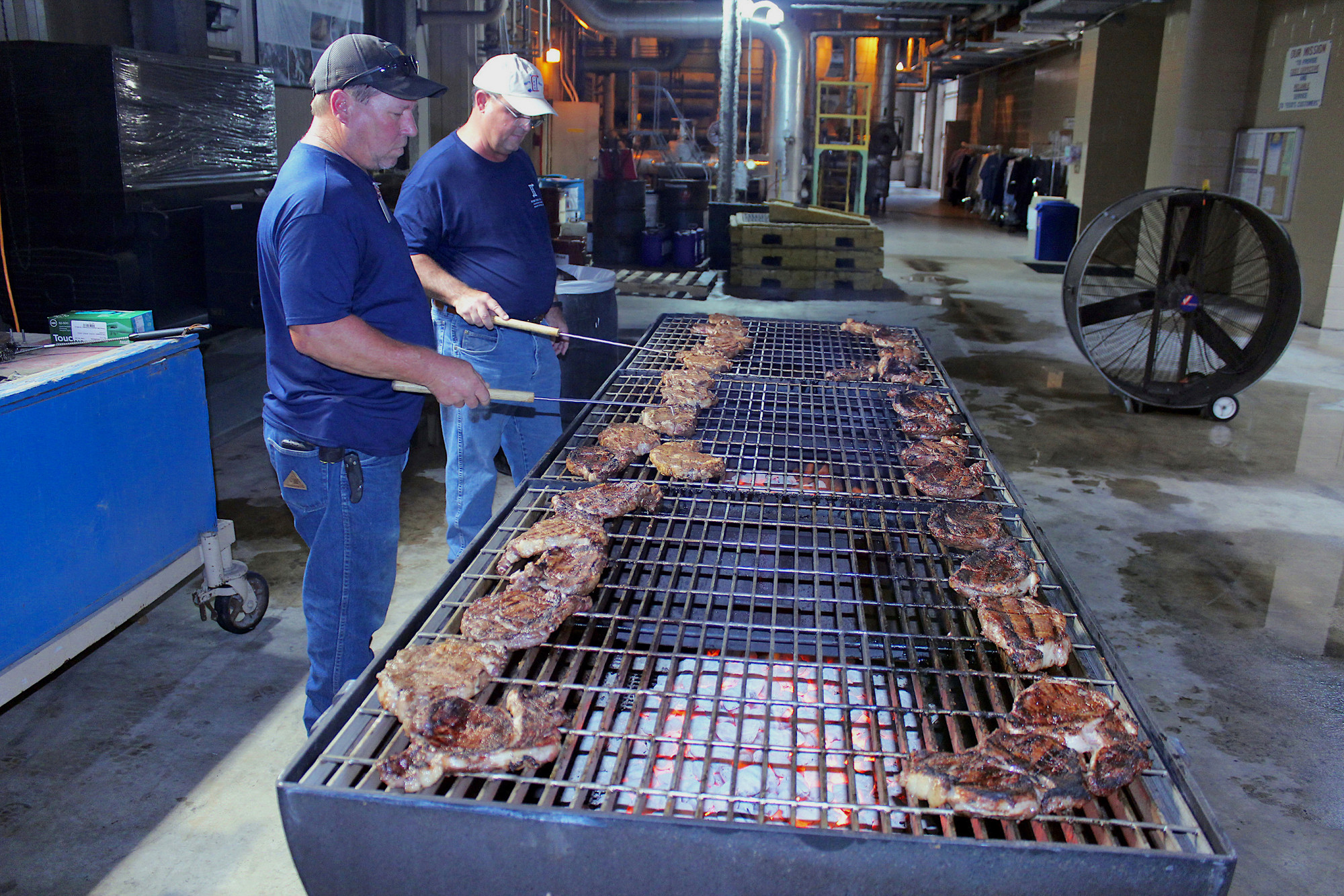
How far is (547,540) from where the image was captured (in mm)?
2113

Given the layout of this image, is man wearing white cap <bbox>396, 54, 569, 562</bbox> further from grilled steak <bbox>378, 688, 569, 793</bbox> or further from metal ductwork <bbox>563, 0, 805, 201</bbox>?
metal ductwork <bbox>563, 0, 805, 201</bbox>

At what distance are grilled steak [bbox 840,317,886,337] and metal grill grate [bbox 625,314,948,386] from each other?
23 millimetres

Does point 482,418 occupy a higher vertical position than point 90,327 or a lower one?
lower

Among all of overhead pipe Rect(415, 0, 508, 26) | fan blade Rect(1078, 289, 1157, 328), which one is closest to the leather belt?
fan blade Rect(1078, 289, 1157, 328)

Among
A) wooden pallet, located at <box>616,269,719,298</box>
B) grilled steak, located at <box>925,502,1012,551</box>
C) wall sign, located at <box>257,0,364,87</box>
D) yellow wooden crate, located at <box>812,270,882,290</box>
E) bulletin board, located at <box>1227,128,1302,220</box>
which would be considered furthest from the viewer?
yellow wooden crate, located at <box>812,270,882,290</box>

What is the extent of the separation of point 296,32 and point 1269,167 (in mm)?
10663

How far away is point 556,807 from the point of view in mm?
1353

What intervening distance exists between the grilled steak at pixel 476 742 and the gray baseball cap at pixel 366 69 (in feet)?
4.67

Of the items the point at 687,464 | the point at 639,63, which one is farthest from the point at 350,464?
the point at 639,63

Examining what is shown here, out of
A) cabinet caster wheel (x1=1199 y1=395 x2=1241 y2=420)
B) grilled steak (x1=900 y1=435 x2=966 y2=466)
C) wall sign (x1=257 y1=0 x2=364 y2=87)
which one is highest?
wall sign (x1=257 y1=0 x2=364 y2=87)

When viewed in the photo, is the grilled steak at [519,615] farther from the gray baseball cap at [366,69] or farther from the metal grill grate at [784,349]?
the metal grill grate at [784,349]

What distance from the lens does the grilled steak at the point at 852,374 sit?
12.0 ft

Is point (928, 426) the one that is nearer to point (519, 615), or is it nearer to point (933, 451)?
point (933, 451)

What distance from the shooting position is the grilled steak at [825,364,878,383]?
12.0 feet
